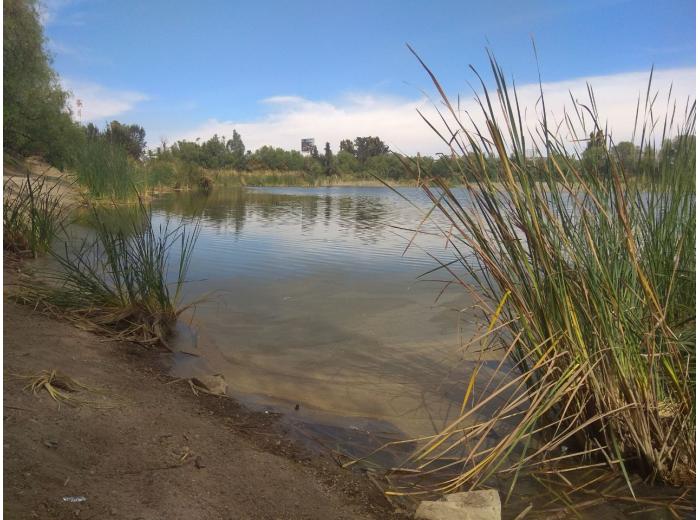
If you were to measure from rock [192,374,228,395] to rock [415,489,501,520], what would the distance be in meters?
1.55

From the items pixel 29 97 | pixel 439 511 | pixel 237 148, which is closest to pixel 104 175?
pixel 29 97

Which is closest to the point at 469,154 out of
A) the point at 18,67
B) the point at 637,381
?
the point at 637,381

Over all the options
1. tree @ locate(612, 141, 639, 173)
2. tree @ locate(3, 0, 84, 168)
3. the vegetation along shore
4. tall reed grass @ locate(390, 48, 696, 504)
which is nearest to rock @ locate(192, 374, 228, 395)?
the vegetation along shore

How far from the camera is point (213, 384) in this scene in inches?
127

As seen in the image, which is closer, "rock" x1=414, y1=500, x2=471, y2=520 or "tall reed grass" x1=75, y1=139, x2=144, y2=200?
"rock" x1=414, y1=500, x2=471, y2=520

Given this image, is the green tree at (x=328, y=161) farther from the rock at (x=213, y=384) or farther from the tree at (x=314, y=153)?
the rock at (x=213, y=384)

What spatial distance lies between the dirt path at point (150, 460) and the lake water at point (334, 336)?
0.56m

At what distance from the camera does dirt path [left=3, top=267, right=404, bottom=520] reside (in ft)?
5.51

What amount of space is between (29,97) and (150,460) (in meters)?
18.6

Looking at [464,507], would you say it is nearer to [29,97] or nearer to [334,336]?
[334,336]

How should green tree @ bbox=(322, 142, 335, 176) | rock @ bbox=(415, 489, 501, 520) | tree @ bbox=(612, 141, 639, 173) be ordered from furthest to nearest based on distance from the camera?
green tree @ bbox=(322, 142, 335, 176), tree @ bbox=(612, 141, 639, 173), rock @ bbox=(415, 489, 501, 520)

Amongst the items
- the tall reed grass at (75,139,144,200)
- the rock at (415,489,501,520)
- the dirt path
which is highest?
the tall reed grass at (75,139,144,200)

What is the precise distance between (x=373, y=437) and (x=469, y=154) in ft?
5.03

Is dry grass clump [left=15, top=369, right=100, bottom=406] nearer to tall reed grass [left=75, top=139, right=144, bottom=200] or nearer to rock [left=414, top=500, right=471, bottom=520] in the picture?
rock [left=414, top=500, right=471, bottom=520]
